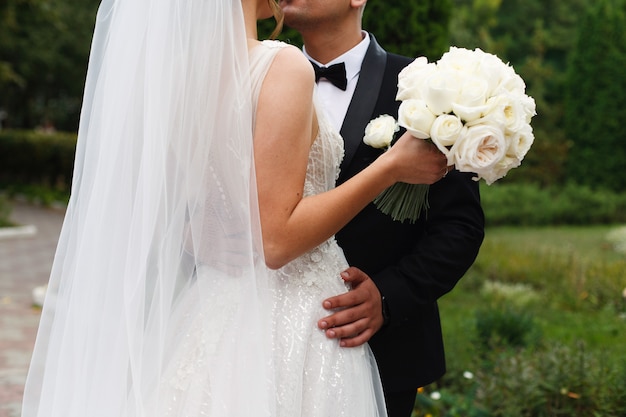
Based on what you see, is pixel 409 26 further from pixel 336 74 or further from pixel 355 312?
pixel 355 312

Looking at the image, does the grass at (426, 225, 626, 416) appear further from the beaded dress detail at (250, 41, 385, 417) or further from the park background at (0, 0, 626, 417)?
the beaded dress detail at (250, 41, 385, 417)

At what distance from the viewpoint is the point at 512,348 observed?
516cm

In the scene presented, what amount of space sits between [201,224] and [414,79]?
67cm

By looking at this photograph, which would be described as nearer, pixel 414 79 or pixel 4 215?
pixel 414 79

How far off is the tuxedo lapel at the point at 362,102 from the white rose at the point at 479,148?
49 cm

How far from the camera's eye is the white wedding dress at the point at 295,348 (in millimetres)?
2061

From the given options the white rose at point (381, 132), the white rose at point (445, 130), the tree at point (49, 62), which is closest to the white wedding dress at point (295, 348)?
the white rose at point (381, 132)

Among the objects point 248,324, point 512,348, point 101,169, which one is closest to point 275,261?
point 248,324

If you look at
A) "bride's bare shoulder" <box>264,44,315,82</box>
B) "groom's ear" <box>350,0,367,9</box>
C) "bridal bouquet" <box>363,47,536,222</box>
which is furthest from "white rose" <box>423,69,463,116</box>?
"groom's ear" <box>350,0,367,9</box>

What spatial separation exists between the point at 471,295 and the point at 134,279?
23.7 feet

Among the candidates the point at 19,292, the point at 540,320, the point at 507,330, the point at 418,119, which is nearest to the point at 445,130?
the point at 418,119

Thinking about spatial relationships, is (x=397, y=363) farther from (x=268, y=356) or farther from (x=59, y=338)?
(x=59, y=338)

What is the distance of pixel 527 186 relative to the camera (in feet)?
62.2

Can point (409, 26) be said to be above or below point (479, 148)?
below
